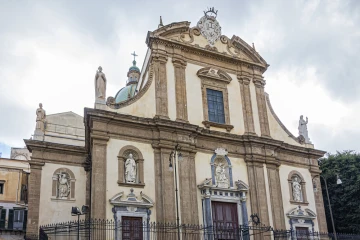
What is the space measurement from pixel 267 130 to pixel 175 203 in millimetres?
7528

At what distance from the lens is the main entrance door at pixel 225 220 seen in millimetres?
19656

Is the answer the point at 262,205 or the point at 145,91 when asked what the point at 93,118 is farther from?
the point at 262,205

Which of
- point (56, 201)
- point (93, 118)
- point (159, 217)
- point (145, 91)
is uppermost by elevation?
point (145, 91)

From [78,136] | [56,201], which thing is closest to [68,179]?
[56,201]

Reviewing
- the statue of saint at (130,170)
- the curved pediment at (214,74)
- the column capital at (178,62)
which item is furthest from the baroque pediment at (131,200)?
the curved pediment at (214,74)

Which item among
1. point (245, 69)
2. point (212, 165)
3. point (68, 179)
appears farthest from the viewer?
point (245, 69)

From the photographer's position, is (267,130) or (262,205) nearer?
(262,205)

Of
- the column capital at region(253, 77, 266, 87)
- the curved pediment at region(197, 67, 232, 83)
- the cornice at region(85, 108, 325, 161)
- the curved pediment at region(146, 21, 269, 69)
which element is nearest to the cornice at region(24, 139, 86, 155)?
the cornice at region(85, 108, 325, 161)

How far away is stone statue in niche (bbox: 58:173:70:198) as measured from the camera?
2227 cm

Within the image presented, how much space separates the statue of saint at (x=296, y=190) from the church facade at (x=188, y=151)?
0.19 feet

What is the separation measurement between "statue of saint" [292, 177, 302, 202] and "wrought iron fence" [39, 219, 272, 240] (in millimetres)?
4015

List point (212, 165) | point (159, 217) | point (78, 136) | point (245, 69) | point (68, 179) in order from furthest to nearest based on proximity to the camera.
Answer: point (78, 136)
point (245, 69)
point (68, 179)
point (212, 165)
point (159, 217)

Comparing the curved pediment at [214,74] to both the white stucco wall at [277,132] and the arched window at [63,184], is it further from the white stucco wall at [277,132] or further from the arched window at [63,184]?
the arched window at [63,184]

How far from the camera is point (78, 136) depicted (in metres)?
Result: 31.6
